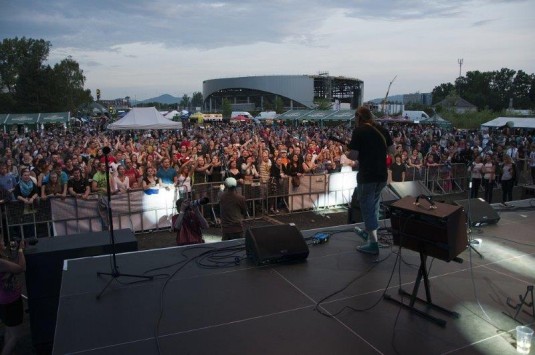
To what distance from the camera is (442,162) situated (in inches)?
546

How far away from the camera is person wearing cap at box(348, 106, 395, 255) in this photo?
4.43 meters

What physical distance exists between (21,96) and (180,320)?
58.7 meters

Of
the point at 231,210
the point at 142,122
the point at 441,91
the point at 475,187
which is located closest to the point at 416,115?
the point at 475,187

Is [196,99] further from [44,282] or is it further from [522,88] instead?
[44,282]

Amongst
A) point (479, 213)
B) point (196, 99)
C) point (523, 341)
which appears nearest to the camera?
point (523, 341)

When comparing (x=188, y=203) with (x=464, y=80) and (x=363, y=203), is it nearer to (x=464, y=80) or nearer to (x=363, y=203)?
(x=363, y=203)

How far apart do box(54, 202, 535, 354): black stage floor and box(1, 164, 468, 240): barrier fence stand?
2895mm

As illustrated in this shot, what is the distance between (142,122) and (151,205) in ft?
19.1

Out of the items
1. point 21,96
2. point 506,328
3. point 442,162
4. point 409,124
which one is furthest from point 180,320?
point 21,96

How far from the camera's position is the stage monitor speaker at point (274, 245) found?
447 cm

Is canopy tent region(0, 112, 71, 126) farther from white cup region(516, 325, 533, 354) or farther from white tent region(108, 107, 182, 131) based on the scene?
white cup region(516, 325, 533, 354)

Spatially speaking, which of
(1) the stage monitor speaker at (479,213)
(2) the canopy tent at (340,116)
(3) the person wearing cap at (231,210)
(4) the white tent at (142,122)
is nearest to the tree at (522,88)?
(2) the canopy tent at (340,116)

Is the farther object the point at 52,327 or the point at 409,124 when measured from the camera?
the point at 409,124

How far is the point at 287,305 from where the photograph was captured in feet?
11.5
